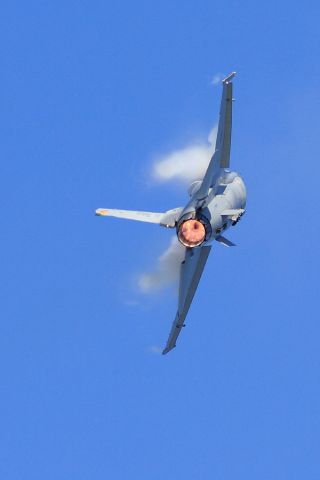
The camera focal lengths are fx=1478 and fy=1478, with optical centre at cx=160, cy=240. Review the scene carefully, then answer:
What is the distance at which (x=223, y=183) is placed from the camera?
3755 inches

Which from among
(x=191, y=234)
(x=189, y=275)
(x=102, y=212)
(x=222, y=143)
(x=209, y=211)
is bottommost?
(x=191, y=234)

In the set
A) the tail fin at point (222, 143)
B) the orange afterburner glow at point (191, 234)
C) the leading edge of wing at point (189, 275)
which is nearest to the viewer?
the orange afterburner glow at point (191, 234)

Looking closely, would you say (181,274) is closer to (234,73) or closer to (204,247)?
(204,247)

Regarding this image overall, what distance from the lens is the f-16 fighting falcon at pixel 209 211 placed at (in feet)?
297

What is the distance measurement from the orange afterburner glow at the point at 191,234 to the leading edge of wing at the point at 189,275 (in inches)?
232

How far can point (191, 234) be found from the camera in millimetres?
90250

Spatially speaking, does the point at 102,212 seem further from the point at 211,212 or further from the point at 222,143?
the point at 222,143

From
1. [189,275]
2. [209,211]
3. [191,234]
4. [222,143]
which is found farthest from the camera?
[189,275]

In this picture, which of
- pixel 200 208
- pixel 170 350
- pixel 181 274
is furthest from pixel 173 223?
pixel 170 350

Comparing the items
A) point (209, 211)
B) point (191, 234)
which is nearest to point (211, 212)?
point (209, 211)

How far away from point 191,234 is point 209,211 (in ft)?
7.39

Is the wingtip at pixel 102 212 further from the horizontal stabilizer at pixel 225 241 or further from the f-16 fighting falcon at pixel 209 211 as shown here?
the horizontal stabilizer at pixel 225 241

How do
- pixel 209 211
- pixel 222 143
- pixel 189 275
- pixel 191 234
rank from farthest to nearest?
pixel 189 275 < pixel 222 143 < pixel 209 211 < pixel 191 234

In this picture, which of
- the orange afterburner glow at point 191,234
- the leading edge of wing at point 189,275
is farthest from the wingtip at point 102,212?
the leading edge of wing at point 189,275
